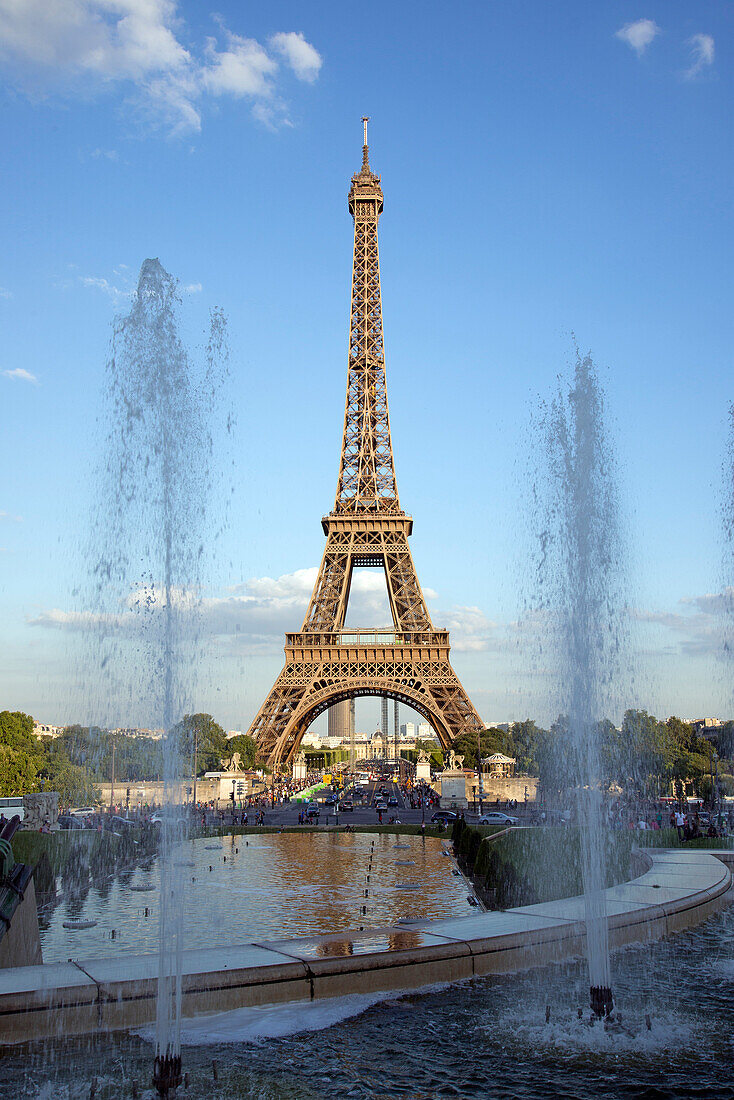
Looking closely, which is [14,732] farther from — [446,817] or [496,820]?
[496,820]

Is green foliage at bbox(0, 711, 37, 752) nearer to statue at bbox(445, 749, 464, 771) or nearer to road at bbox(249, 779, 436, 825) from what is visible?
road at bbox(249, 779, 436, 825)

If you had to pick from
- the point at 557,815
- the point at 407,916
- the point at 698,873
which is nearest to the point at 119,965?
the point at 407,916

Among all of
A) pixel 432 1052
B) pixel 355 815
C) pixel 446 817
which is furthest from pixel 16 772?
pixel 432 1052

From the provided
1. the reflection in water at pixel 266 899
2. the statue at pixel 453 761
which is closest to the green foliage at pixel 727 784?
the statue at pixel 453 761

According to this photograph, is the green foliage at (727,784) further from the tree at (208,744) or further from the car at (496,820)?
the tree at (208,744)

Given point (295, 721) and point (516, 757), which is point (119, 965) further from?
point (516, 757)
